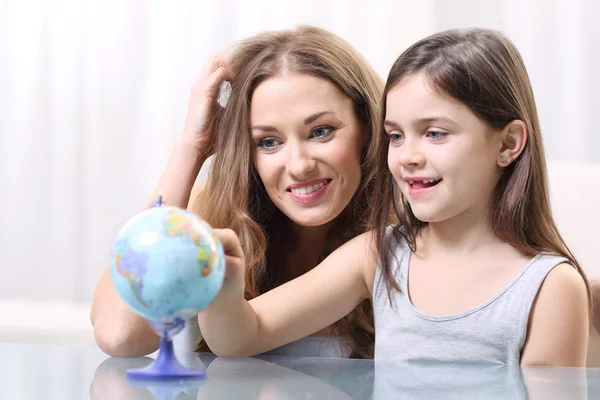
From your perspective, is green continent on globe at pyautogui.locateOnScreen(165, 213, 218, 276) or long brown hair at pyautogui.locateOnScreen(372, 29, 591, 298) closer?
green continent on globe at pyautogui.locateOnScreen(165, 213, 218, 276)

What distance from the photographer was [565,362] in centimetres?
145

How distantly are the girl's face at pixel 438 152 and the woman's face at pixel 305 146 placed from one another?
30cm

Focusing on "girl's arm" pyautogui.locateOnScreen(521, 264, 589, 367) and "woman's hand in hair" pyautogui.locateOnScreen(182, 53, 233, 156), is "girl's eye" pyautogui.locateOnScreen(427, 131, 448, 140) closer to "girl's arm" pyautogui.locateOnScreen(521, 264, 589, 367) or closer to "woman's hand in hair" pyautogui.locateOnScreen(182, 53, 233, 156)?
"girl's arm" pyautogui.locateOnScreen(521, 264, 589, 367)

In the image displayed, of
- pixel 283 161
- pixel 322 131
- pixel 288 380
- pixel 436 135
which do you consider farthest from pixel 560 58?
pixel 288 380

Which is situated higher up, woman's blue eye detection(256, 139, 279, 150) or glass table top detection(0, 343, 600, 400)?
woman's blue eye detection(256, 139, 279, 150)

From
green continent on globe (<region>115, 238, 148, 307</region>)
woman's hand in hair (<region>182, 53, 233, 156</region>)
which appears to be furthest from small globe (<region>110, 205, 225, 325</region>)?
woman's hand in hair (<region>182, 53, 233, 156</region>)

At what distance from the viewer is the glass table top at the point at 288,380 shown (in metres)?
1.05

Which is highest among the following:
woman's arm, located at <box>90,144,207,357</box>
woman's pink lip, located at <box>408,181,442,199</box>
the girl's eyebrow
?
the girl's eyebrow

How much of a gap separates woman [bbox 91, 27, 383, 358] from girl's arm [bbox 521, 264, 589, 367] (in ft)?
1.65

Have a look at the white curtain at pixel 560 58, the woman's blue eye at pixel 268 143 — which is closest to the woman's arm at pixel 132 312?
the woman's blue eye at pixel 268 143

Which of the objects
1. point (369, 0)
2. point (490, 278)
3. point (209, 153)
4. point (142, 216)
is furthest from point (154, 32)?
point (142, 216)

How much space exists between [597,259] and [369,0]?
1.68 m

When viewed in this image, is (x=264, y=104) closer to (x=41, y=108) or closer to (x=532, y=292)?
(x=532, y=292)

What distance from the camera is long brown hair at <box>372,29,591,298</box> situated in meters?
1.53
